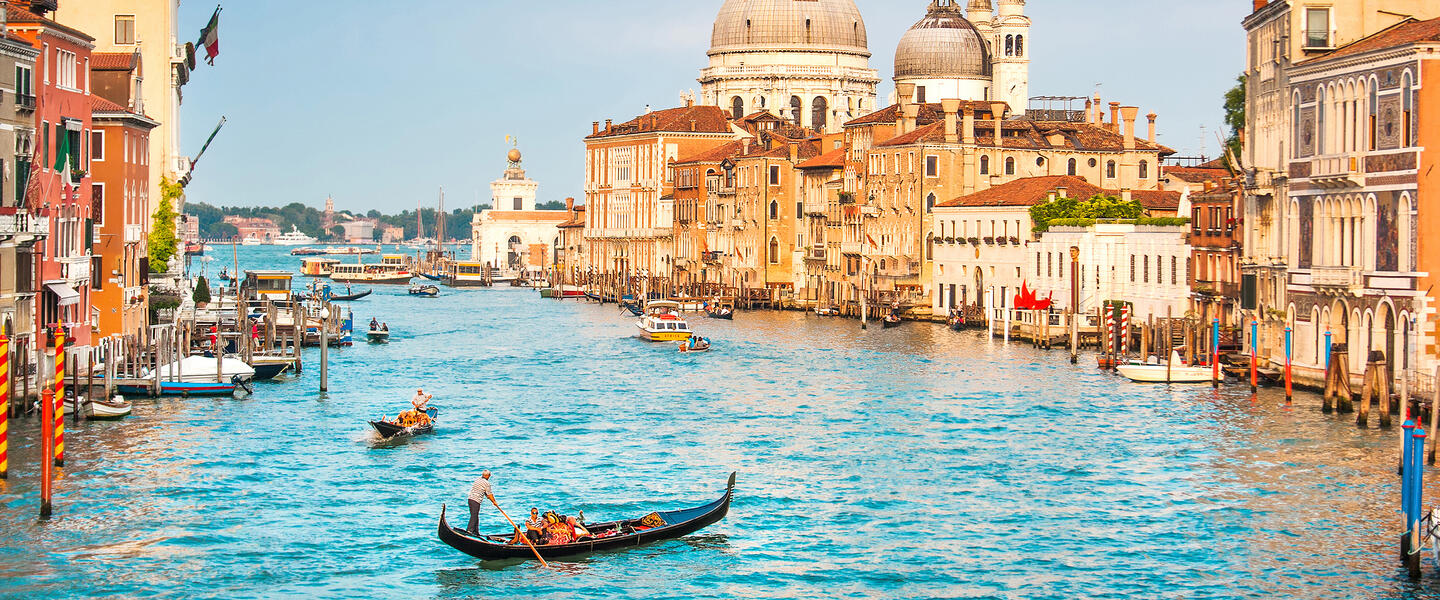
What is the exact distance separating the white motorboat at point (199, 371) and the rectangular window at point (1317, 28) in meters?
22.6

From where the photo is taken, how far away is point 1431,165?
34312 millimetres

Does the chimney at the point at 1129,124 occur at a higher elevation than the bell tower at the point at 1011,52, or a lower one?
lower

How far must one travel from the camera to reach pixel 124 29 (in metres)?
54.2

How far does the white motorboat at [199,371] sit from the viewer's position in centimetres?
4131

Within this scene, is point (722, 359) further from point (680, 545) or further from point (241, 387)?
point (680, 545)

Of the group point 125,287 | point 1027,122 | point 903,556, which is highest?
point 1027,122

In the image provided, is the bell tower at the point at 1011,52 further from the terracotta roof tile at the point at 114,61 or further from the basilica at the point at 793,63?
the terracotta roof tile at the point at 114,61

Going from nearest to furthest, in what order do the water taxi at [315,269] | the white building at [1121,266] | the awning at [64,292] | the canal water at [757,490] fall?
the canal water at [757,490] < the awning at [64,292] < the white building at [1121,266] < the water taxi at [315,269]

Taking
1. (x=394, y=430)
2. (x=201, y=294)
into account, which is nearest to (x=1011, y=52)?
(x=201, y=294)

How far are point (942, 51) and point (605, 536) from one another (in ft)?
262

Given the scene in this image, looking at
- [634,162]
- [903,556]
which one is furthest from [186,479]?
[634,162]

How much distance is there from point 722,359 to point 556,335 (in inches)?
575

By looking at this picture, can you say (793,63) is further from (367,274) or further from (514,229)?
(514,229)

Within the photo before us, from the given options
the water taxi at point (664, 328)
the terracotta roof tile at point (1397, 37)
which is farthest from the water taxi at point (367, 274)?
the terracotta roof tile at point (1397, 37)
